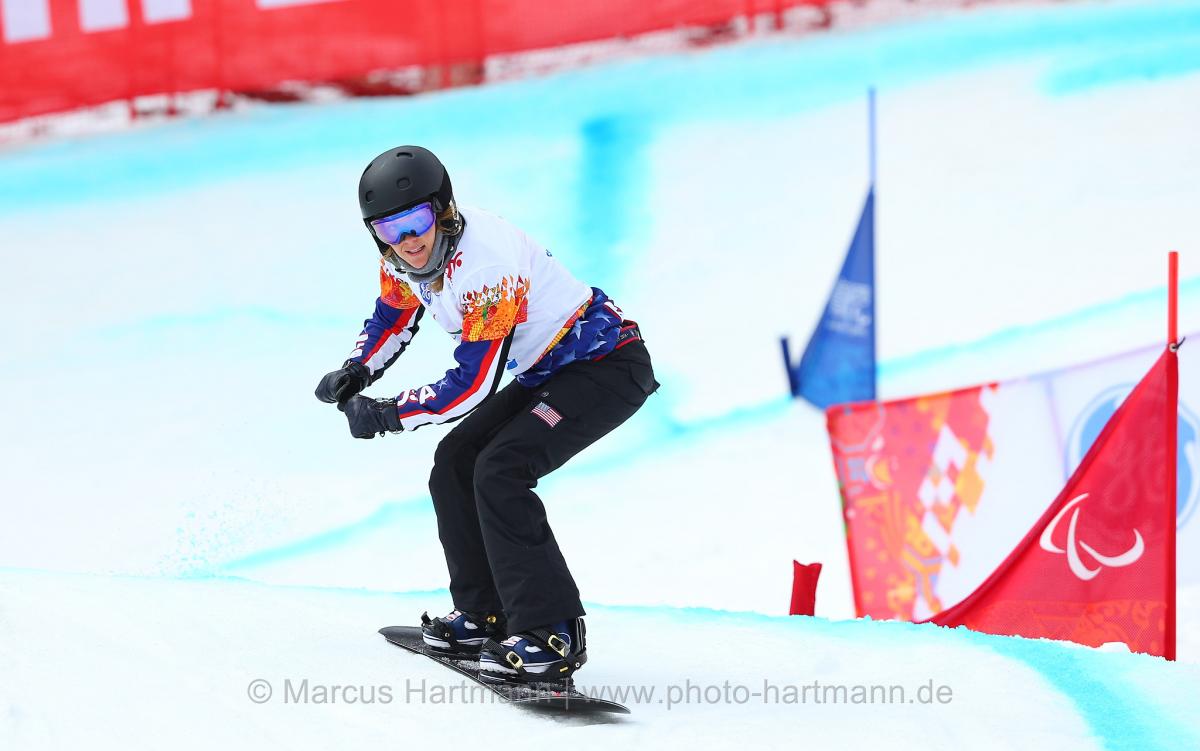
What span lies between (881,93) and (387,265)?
645 centimetres

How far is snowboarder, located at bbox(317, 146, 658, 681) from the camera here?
9.30ft

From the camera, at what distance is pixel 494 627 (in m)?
3.21

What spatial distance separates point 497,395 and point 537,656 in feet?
2.28

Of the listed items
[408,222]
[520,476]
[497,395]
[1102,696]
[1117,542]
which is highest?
[408,222]

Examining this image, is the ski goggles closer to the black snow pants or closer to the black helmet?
the black helmet

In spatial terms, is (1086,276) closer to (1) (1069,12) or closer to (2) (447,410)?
(1) (1069,12)

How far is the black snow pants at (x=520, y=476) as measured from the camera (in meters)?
2.90

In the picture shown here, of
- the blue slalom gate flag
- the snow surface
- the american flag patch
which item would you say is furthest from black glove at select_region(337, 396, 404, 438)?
the blue slalom gate flag

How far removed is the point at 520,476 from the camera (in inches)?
115

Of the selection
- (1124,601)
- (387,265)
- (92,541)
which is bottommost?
(92,541)

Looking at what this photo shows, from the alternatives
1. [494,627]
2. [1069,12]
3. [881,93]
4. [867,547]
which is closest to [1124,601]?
[867,547]

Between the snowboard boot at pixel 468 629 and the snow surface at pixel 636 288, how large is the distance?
29 centimetres

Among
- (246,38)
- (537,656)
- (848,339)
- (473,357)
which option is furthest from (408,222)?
(246,38)

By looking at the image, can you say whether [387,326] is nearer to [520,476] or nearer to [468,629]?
[520,476]
